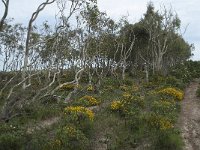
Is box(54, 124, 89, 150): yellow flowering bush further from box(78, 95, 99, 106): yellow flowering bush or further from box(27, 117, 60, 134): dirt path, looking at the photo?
box(78, 95, 99, 106): yellow flowering bush

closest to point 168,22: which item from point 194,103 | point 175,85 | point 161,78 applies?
point 161,78

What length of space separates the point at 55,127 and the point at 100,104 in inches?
249

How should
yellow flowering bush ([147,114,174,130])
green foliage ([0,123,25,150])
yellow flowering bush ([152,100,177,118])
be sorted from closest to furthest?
1. green foliage ([0,123,25,150])
2. yellow flowering bush ([147,114,174,130])
3. yellow flowering bush ([152,100,177,118])

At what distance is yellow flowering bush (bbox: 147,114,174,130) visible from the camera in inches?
702

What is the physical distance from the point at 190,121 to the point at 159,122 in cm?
326

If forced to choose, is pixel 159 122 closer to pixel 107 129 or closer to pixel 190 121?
pixel 107 129

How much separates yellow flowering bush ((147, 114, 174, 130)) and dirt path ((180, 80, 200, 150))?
0.87 meters

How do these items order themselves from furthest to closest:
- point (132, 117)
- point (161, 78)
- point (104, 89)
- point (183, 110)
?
point (161, 78)
point (104, 89)
point (183, 110)
point (132, 117)

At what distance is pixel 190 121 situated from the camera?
67.8 feet

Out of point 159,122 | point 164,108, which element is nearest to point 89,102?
point 164,108

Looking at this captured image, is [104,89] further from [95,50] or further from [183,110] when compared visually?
[183,110]

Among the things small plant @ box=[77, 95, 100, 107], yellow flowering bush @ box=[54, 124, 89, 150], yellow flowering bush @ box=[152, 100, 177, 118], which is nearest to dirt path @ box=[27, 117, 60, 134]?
yellow flowering bush @ box=[54, 124, 89, 150]

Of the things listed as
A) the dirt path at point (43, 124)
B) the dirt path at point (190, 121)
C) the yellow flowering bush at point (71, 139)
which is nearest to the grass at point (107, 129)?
the yellow flowering bush at point (71, 139)

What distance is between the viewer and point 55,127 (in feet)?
61.5
